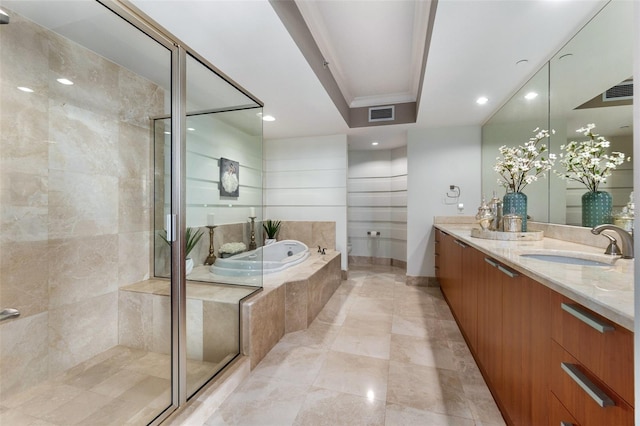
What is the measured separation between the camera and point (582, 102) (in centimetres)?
182

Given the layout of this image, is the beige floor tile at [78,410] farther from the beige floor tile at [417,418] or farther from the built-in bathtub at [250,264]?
the beige floor tile at [417,418]

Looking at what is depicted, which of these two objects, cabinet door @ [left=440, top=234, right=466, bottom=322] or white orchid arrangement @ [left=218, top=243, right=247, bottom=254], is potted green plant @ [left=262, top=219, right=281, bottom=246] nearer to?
white orchid arrangement @ [left=218, top=243, right=247, bottom=254]

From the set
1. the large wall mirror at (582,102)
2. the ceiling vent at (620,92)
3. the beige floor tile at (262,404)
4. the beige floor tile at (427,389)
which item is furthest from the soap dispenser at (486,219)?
the beige floor tile at (262,404)

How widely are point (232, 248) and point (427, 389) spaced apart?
6.55 feet

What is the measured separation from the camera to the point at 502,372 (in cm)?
136

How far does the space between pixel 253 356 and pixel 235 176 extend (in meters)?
1.70

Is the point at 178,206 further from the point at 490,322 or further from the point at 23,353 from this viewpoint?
the point at 490,322

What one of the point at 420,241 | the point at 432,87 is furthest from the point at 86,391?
the point at 420,241

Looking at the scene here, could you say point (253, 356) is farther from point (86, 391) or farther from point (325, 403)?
point (86, 391)

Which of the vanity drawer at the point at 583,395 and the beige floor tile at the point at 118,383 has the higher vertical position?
the vanity drawer at the point at 583,395

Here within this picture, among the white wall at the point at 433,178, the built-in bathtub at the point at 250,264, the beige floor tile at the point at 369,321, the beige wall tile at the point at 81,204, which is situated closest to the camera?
the beige wall tile at the point at 81,204

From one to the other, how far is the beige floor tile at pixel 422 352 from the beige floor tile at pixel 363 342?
0.06 m

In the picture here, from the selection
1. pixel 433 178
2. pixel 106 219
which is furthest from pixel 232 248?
pixel 433 178

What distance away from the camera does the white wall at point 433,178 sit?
3730mm
